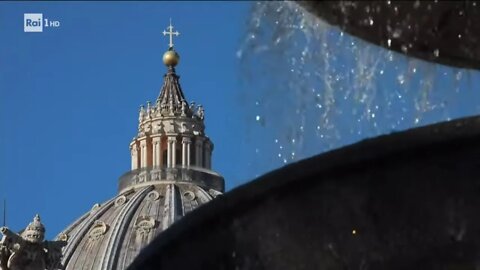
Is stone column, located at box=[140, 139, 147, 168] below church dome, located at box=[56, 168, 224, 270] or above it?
above

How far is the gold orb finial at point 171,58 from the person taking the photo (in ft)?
190

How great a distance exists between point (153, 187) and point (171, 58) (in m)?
5.89

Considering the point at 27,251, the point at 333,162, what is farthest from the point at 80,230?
the point at 333,162

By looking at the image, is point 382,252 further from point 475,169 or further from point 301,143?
point 301,143

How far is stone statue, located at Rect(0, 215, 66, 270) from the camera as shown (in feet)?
59.5

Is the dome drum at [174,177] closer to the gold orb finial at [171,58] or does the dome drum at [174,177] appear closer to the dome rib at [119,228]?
the dome rib at [119,228]

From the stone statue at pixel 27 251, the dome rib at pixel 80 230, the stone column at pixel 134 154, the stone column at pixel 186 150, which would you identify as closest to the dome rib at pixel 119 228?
the dome rib at pixel 80 230

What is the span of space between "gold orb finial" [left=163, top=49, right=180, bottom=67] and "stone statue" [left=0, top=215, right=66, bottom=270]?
125 feet

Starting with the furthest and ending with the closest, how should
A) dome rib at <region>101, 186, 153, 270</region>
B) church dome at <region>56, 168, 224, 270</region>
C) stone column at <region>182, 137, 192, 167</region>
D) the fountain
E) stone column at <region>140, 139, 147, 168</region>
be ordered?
stone column at <region>140, 139, 147, 168</region>
stone column at <region>182, 137, 192, 167</region>
church dome at <region>56, 168, 224, 270</region>
dome rib at <region>101, 186, 153, 270</region>
the fountain

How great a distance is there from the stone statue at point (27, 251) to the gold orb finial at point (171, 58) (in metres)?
38.2

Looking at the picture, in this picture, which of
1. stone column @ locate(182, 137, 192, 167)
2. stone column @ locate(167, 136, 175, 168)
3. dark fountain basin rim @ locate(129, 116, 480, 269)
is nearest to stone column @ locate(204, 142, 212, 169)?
stone column @ locate(182, 137, 192, 167)

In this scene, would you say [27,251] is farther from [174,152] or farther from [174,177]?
[174,152]

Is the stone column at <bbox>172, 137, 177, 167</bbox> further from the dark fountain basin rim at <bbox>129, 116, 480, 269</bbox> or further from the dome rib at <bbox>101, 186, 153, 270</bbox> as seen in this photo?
the dark fountain basin rim at <bbox>129, 116, 480, 269</bbox>

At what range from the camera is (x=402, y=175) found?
3.55 meters
